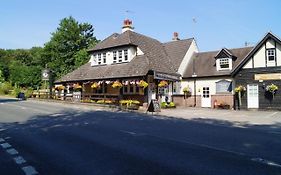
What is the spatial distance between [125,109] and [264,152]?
18972 mm

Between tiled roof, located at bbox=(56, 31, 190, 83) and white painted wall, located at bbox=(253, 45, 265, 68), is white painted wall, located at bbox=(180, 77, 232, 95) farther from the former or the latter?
white painted wall, located at bbox=(253, 45, 265, 68)

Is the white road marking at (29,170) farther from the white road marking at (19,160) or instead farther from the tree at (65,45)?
the tree at (65,45)

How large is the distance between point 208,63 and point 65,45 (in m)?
36.5

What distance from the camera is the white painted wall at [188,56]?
38.0 m

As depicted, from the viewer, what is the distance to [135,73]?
102 ft

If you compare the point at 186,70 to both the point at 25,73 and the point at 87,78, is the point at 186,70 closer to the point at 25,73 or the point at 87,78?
the point at 87,78

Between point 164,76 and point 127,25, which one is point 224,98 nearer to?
point 164,76

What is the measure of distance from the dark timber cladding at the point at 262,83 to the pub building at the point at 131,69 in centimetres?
673

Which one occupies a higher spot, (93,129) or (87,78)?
(87,78)

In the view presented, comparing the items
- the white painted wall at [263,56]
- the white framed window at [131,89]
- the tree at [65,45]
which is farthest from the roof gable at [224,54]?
the tree at [65,45]

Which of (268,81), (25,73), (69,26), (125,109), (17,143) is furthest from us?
(25,73)

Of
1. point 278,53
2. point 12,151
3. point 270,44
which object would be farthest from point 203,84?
point 12,151

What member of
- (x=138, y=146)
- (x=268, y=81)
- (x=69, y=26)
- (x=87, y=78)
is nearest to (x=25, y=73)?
(x=69, y=26)

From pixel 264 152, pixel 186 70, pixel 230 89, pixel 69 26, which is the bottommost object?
pixel 264 152
